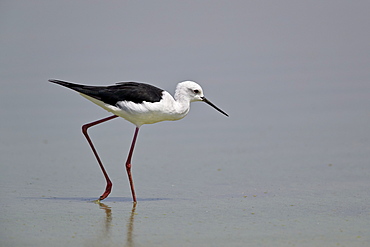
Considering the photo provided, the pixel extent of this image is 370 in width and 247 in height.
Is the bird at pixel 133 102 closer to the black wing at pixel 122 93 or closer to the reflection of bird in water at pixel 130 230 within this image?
the black wing at pixel 122 93

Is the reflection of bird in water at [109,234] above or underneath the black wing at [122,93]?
underneath

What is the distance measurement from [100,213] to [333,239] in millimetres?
2261

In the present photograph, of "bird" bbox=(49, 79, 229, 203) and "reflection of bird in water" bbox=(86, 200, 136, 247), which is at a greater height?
"bird" bbox=(49, 79, 229, 203)

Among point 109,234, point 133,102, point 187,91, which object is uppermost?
point 187,91

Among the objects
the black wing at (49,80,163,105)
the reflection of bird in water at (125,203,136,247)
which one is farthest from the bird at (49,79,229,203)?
the reflection of bird in water at (125,203,136,247)

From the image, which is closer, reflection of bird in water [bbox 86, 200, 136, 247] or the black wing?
reflection of bird in water [bbox 86, 200, 136, 247]

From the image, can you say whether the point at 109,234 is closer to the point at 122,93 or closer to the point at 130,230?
the point at 130,230

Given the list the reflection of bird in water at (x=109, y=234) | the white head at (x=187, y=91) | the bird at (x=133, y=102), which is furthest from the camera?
the white head at (x=187, y=91)

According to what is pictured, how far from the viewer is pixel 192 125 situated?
424 inches

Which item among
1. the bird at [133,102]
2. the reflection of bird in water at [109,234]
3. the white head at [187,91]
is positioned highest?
the white head at [187,91]

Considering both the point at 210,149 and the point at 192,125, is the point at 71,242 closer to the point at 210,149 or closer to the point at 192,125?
the point at 210,149

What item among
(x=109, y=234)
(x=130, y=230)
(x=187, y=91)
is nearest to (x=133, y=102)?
(x=187, y=91)

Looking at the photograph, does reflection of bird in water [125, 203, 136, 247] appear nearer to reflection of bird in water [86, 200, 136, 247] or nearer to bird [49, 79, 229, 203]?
reflection of bird in water [86, 200, 136, 247]

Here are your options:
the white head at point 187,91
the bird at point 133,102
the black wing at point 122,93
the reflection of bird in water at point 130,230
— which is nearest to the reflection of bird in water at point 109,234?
the reflection of bird in water at point 130,230
